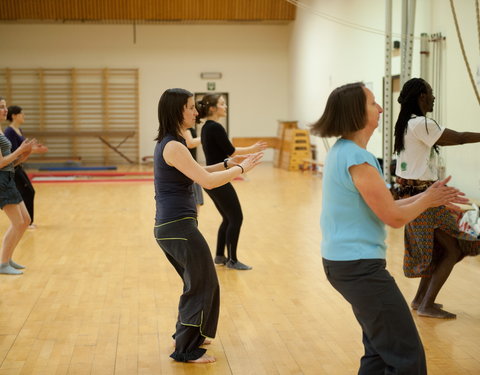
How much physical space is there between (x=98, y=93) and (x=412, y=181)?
16.4 meters

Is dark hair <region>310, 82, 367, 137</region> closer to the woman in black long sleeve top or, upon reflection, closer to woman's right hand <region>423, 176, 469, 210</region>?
woman's right hand <region>423, 176, 469, 210</region>

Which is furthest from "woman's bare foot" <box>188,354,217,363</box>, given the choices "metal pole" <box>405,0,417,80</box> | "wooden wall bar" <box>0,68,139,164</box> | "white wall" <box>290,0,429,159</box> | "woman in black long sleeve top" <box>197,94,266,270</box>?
"wooden wall bar" <box>0,68,139,164</box>

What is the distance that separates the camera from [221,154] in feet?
18.5

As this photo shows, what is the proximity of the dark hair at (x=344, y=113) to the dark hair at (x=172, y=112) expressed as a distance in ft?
3.77

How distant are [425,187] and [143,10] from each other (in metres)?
15.9

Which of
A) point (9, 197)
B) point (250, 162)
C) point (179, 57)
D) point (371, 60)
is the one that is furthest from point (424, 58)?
point (179, 57)

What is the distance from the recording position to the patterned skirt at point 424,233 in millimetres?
4180

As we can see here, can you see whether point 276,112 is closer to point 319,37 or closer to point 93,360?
point 319,37

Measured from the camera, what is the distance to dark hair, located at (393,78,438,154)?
4.08 metres

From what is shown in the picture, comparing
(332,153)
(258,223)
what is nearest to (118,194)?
(258,223)

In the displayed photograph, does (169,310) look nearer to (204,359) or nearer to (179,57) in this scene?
(204,359)

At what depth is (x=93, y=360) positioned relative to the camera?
12.0ft

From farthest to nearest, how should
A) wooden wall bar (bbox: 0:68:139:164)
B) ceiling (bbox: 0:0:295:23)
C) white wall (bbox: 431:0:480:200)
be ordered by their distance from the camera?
1. wooden wall bar (bbox: 0:68:139:164)
2. ceiling (bbox: 0:0:295:23)
3. white wall (bbox: 431:0:480:200)

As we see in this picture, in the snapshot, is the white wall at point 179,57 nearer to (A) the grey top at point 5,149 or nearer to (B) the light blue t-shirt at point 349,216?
(A) the grey top at point 5,149
